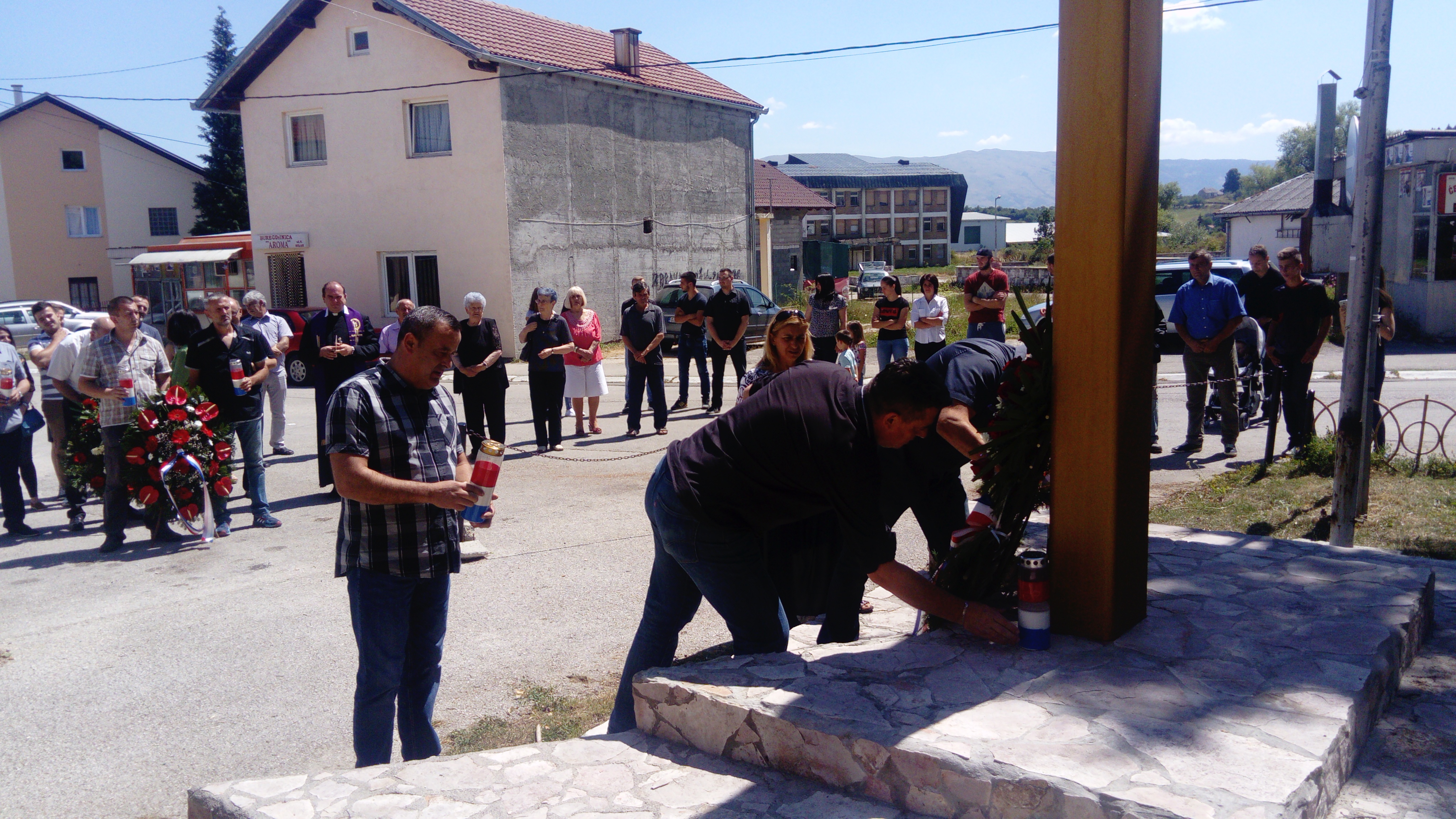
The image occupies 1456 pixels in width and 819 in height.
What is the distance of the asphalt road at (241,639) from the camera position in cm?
432

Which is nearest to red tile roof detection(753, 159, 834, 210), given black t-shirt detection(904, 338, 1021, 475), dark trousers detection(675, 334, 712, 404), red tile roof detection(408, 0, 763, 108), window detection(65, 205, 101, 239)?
red tile roof detection(408, 0, 763, 108)

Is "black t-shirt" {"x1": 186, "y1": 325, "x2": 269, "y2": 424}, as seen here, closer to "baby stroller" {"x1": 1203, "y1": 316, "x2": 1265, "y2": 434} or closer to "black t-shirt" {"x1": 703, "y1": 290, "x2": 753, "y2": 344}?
"black t-shirt" {"x1": 703, "y1": 290, "x2": 753, "y2": 344}

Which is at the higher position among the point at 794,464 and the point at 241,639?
the point at 794,464

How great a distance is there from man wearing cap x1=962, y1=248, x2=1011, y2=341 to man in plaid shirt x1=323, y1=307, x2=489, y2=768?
540 cm

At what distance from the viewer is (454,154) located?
21953 mm

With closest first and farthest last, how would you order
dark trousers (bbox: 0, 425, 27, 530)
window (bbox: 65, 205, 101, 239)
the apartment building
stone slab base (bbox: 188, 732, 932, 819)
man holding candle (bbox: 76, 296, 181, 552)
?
stone slab base (bbox: 188, 732, 932, 819) → man holding candle (bbox: 76, 296, 181, 552) → dark trousers (bbox: 0, 425, 27, 530) → window (bbox: 65, 205, 101, 239) → the apartment building

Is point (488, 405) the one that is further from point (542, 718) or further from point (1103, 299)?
point (1103, 299)

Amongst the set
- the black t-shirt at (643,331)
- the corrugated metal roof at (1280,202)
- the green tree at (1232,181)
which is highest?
the green tree at (1232,181)

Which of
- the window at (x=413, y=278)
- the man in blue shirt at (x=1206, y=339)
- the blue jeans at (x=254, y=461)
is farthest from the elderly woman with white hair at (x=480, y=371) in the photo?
the window at (x=413, y=278)

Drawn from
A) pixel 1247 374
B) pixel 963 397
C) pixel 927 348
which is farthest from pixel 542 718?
pixel 1247 374

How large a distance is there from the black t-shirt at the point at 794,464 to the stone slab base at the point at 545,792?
79cm

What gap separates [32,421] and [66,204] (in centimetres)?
3552

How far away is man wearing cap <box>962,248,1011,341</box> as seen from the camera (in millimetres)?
8422

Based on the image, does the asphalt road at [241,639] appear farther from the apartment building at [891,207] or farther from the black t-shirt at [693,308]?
the apartment building at [891,207]
